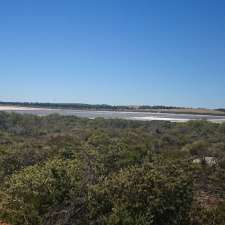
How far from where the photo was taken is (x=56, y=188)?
16.9 m

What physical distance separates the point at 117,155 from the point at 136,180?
835 cm

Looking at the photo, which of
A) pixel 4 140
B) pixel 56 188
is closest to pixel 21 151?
pixel 56 188

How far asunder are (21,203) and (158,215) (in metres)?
4.57

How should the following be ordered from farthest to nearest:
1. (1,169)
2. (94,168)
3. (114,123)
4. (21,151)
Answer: (114,123)
(21,151)
(1,169)
(94,168)

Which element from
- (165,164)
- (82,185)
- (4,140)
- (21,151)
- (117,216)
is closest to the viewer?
(117,216)

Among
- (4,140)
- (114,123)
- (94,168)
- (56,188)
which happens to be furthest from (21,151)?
(114,123)

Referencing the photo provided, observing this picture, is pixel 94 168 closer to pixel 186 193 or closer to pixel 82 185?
pixel 82 185

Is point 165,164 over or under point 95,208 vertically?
over

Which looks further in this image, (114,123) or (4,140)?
(114,123)

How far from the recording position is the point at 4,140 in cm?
4069

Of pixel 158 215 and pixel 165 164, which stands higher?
pixel 165 164

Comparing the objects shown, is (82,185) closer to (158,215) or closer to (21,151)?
(158,215)

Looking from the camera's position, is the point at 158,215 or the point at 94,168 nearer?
the point at 158,215

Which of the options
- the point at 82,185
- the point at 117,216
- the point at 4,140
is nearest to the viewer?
the point at 117,216
